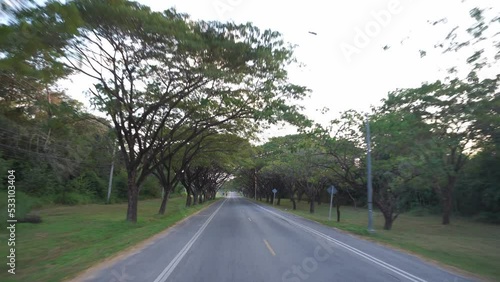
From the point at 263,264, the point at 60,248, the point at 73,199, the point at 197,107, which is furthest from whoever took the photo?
the point at 73,199

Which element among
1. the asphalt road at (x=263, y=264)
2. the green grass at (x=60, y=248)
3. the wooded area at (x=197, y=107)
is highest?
the wooded area at (x=197, y=107)

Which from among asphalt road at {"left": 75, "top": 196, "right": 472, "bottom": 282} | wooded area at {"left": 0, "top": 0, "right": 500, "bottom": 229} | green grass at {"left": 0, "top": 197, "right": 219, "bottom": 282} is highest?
wooded area at {"left": 0, "top": 0, "right": 500, "bottom": 229}

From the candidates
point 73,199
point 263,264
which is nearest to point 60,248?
point 263,264

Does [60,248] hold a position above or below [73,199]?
below

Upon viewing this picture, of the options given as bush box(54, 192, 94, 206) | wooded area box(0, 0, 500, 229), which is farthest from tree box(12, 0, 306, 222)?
bush box(54, 192, 94, 206)

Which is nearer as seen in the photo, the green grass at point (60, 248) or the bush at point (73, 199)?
the green grass at point (60, 248)

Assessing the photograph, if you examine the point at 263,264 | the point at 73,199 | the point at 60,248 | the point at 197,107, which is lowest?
the point at 60,248

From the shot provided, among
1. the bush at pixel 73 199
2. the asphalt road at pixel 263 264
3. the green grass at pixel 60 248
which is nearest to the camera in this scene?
the asphalt road at pixel 263 264

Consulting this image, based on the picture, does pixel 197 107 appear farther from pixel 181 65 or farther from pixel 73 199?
pixel 73 199

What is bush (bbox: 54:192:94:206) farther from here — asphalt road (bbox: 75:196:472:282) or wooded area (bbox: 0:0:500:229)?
asphalt road (bbox: 75:196:472:282)

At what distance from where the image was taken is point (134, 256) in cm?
1055

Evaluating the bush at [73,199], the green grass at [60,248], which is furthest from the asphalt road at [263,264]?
the bush at [73,199]

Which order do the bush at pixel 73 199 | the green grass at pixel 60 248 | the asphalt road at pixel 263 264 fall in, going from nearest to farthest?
the asphalt road at pixel 263 264 < the green grass at pixel 60 248 < the bush at pixel 73 199

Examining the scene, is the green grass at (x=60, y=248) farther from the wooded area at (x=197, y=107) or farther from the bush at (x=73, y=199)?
the bush at (x=73, y=199)
